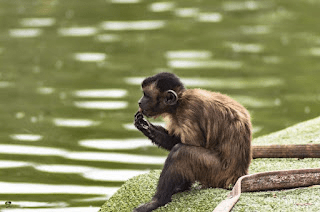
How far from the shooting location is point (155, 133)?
6.70m

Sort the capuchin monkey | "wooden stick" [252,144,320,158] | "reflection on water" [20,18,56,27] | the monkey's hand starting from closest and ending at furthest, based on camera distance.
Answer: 1. the capuchin monkey
2. the monkey's hand
3. "wooden stick" [252,144,320,158]
4. "reflection on water" [20,18,56,27]

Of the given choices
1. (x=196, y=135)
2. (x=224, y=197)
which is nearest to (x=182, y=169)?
Answer: (x=196, y=135)

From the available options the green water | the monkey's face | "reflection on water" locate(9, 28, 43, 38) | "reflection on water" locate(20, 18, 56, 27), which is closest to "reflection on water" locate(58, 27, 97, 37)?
the green water

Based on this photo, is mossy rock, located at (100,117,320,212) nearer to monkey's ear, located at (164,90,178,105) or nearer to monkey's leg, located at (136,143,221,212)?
monkey's leg, located at (136,143,221,212)

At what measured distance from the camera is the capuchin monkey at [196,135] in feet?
21.0

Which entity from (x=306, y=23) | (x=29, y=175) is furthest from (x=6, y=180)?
(x=306, y=23)

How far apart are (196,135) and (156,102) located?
480 mm

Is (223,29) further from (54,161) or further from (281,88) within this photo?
(54,161)

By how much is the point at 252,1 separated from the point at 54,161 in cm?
1401

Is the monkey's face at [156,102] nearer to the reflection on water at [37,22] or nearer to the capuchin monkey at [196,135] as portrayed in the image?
the capuchin monkey at [196,135]

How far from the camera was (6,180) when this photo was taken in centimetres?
927

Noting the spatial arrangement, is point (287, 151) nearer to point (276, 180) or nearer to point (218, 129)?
point (276, 180)

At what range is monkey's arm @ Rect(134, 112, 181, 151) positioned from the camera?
6672 millimetres

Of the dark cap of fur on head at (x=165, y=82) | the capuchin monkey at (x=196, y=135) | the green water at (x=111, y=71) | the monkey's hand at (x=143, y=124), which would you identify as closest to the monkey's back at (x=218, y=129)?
the capuchin monkey at (x=196, y=135)
